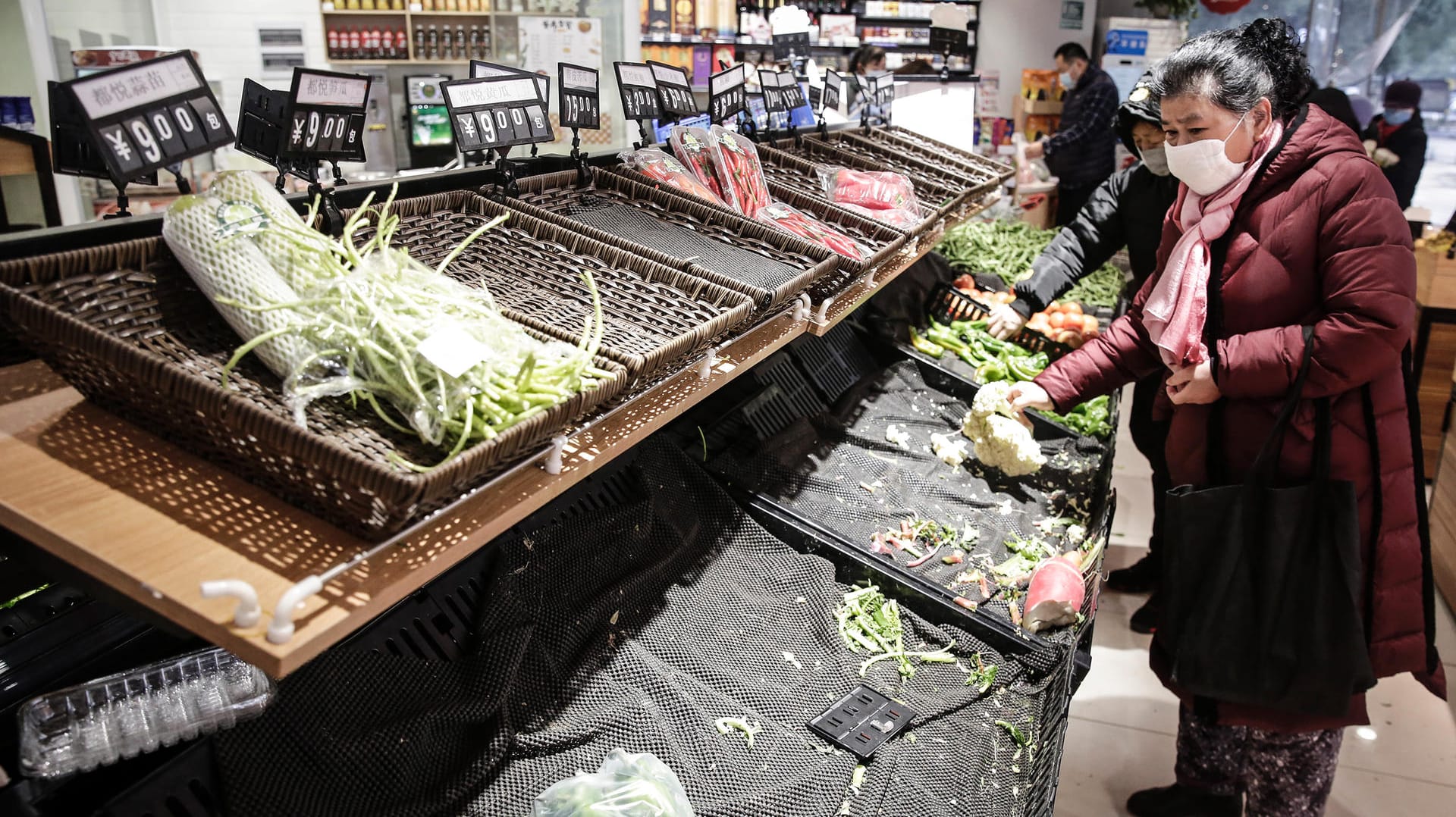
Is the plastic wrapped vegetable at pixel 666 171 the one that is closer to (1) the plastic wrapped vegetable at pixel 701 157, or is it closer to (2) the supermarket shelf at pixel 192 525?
(1) the plastic wrapped vegetable at pixel 701 157

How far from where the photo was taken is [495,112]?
1.75 meters

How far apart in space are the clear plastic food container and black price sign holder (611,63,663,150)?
142cm

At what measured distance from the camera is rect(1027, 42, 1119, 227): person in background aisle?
7.09m

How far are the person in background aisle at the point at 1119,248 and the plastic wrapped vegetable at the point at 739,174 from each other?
119 centimetres

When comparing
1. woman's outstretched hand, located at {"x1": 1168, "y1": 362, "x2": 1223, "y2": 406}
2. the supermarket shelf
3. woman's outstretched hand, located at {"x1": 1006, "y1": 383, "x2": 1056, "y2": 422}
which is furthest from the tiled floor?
the supermarket shelf

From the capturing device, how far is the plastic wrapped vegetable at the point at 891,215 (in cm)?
250

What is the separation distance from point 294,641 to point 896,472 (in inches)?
70.6

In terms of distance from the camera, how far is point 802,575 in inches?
76.9

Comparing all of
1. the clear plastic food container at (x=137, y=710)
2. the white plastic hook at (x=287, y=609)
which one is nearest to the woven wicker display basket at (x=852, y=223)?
the clear plastic food container at (x=137, y=710)

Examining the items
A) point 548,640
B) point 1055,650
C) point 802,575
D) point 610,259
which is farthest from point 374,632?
point 1055,650

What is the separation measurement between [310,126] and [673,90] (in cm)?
114

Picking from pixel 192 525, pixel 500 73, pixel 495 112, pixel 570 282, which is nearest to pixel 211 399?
pixel 192 525

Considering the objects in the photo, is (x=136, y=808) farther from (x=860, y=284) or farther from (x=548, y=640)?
(x=860, y=284)

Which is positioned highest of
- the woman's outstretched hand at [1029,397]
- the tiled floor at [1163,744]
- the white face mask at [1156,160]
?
the white face mask at [1156,160]
